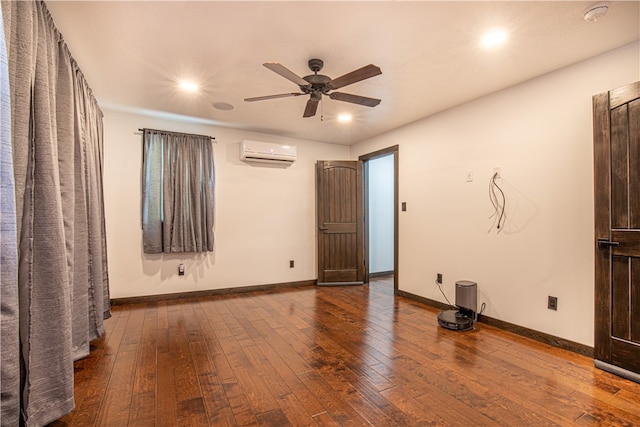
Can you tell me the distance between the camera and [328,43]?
2373mm

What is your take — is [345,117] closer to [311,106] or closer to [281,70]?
[311,106]

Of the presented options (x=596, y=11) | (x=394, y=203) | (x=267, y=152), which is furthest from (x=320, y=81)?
(x=394, y=203)

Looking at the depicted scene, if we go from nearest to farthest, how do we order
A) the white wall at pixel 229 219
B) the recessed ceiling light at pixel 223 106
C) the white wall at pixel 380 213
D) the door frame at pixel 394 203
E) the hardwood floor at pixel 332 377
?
1. the hardwood floor at pixel 332 377
2. the recessed ceiling light at pixel 223 106
3. the white wall at pixel 229 219
4. the door frame at pixel 394 203
5. the white wall at pixel 380 213

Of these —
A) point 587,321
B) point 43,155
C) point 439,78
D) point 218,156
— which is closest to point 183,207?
point 218,156

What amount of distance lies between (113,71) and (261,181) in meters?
2.41

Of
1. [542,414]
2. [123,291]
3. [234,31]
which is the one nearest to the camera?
[542,414]

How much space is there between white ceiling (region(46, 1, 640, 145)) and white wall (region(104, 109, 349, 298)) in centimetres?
89

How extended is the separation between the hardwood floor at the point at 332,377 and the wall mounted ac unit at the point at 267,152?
236 centimetres

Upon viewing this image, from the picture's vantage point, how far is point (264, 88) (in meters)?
3.18

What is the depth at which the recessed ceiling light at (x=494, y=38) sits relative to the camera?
2.26 m

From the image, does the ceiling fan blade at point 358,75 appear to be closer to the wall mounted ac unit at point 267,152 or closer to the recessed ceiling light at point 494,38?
the recessed ceiling light at point 494,38

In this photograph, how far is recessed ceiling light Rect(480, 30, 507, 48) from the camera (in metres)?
2.26

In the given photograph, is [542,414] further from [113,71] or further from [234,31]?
[113,71]

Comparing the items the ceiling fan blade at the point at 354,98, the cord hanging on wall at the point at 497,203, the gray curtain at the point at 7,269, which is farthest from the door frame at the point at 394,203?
the gray curtain at the point at 7,269
